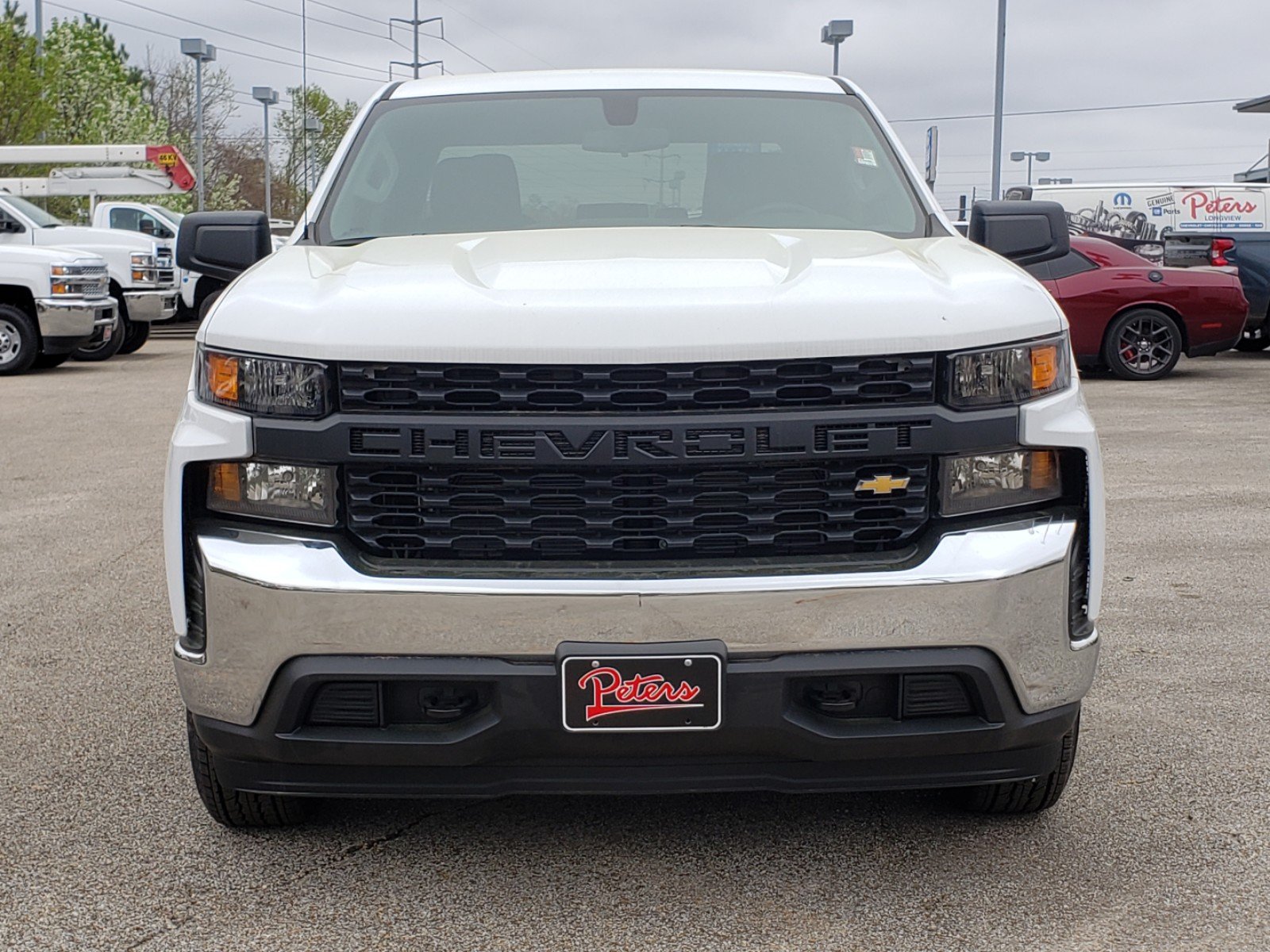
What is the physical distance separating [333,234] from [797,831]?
196 centimetres

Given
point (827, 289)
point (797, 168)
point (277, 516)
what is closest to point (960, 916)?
point (827, 289)

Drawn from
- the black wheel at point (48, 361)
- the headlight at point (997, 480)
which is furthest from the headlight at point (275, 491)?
the black wheel at point (48, 361)

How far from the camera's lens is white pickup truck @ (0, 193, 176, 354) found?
715 inches

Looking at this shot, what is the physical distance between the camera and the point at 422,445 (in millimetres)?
2795

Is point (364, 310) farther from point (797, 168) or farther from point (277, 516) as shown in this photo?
point (797, 168)

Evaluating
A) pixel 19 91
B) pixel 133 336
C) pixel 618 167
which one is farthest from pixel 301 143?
pixel 618 167

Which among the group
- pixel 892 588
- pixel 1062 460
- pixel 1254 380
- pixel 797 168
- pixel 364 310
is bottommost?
pixel 1254 380

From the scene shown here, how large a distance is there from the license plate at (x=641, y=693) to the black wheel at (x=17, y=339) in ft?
48.9

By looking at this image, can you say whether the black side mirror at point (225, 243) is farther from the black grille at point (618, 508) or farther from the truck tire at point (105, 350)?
the truck tire at point (105, 350)

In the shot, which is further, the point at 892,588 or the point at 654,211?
the point at 654,211

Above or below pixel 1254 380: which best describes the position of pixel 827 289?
above

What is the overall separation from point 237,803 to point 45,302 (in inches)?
546

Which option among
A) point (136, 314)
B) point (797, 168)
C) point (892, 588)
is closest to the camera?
point (892, 588)

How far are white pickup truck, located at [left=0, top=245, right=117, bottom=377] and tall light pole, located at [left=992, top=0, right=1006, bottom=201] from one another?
19.6m
